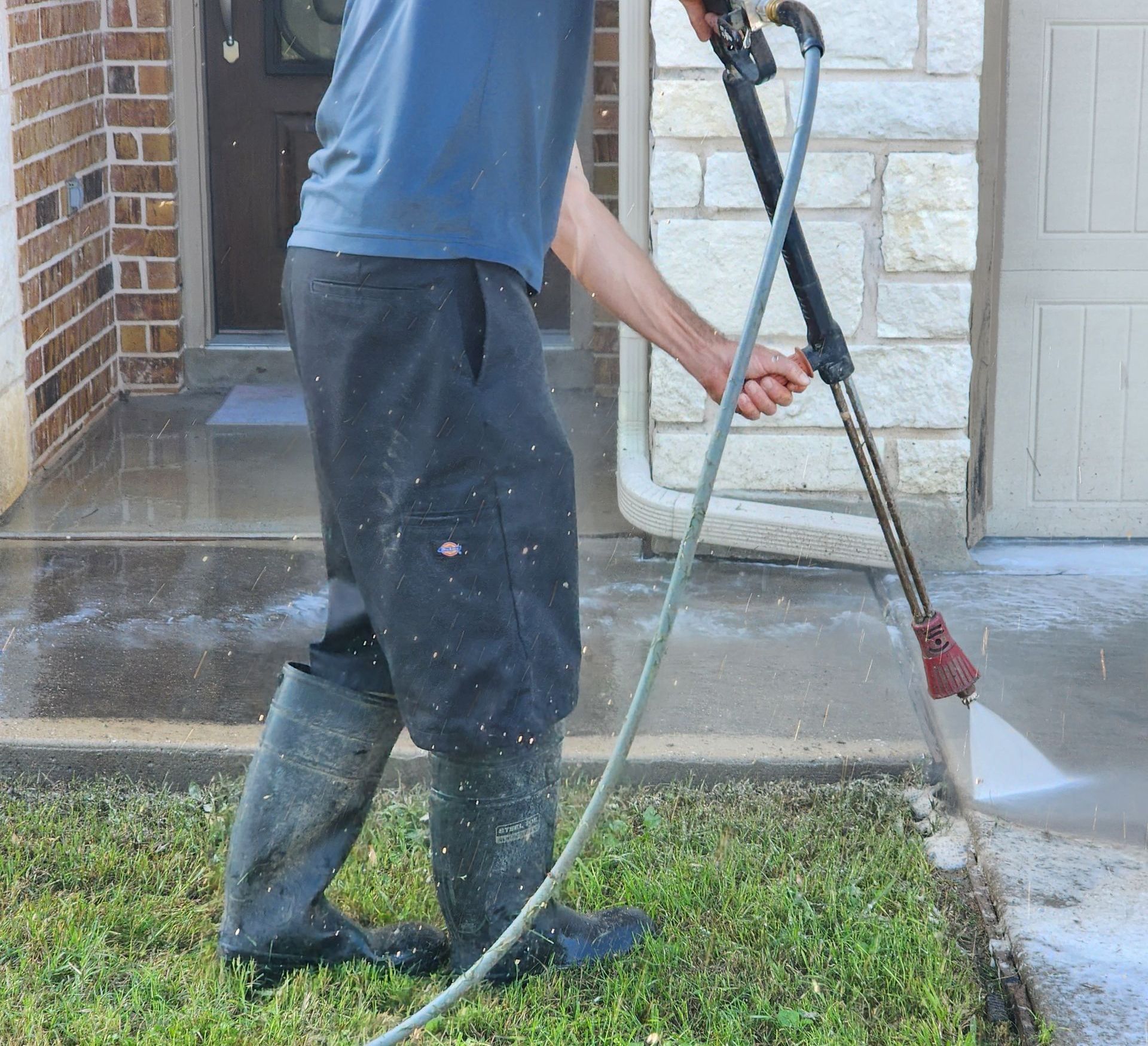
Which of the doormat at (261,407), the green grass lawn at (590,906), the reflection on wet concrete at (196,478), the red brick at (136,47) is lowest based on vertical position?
the green grass lawn at (590,906)

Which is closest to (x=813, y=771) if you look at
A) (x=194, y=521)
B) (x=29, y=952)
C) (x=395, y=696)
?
(x=395, y=696)

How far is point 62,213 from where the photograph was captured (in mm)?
5930

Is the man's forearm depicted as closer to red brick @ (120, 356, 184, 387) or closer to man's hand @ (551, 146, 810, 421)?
man's hand @ (551, 146, 810, 421)

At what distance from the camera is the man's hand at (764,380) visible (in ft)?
8.46

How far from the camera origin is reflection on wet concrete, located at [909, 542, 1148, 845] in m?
3.29

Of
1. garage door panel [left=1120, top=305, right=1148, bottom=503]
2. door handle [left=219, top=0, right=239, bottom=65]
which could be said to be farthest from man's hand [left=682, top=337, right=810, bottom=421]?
door handle [left=219, top=0, right=239, bottom=65]

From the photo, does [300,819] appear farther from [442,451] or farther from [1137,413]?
[1137,413]

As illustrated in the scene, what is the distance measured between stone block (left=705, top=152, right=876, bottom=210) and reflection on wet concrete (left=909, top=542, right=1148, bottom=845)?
114cm

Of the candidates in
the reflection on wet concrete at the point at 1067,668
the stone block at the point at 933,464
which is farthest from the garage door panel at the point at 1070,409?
the stone block at the point at 933,464

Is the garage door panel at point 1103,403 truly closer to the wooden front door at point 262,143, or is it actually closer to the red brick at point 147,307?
the wooden front door at point 262,143

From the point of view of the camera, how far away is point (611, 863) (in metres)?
3.08

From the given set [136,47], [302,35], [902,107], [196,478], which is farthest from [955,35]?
[136,47]

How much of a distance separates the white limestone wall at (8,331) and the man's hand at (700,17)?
3365mm

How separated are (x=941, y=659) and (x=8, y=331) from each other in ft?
11.7
